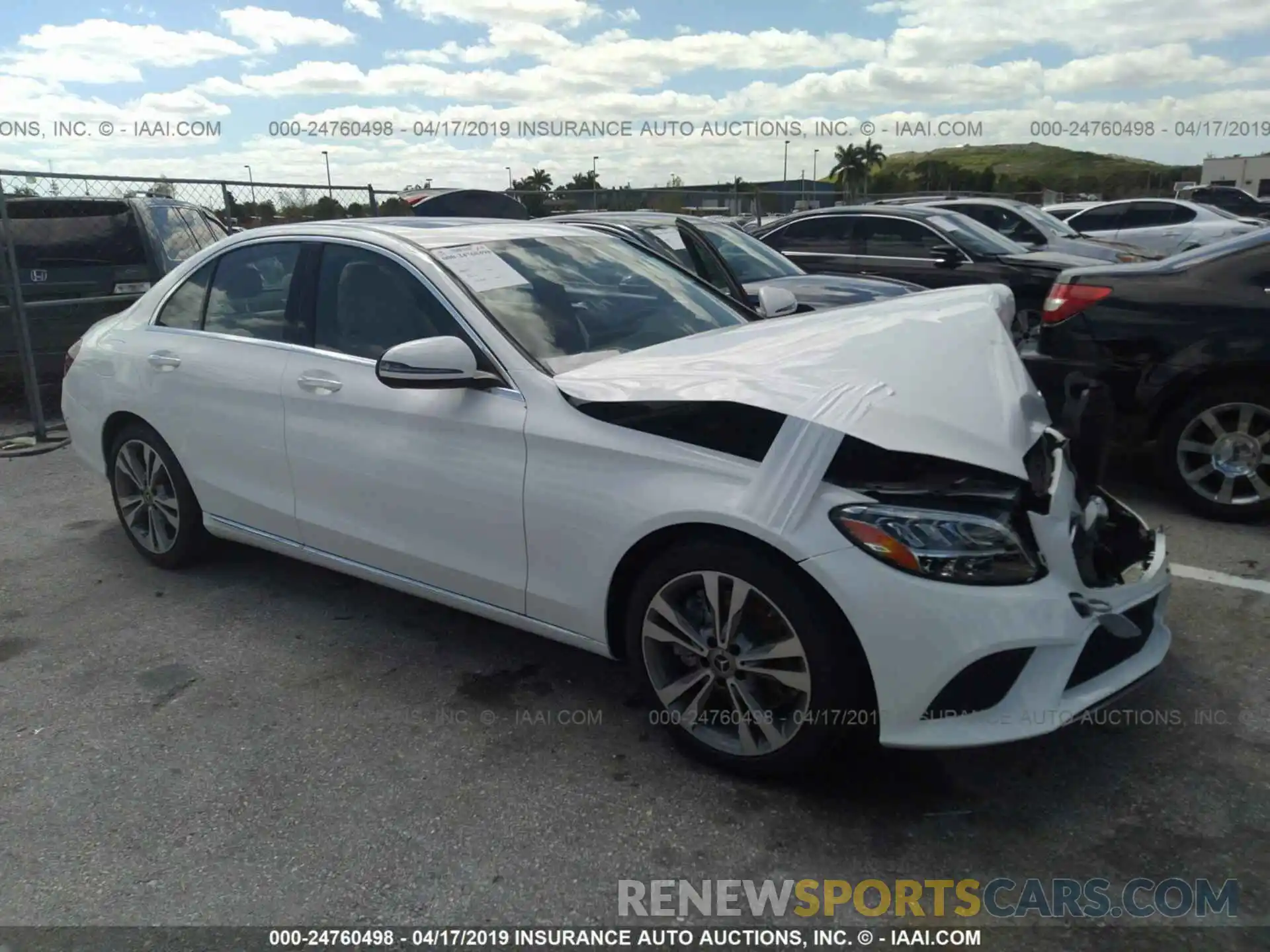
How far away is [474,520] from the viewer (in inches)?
128

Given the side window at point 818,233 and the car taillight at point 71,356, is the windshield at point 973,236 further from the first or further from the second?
the car taillight at point 71,356

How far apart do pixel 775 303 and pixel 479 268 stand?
1578mm

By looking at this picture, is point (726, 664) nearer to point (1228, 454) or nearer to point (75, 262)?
point (1228, 454)

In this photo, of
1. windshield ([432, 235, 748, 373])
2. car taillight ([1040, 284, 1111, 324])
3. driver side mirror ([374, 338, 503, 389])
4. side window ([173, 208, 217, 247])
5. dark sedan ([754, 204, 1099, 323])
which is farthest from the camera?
dark sedan ([754, 204, 1099, 323])

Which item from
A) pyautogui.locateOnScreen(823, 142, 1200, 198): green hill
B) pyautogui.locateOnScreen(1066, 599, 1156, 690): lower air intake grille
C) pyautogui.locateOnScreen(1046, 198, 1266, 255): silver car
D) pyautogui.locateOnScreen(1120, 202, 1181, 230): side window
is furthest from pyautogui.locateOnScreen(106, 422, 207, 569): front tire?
pyautogui.locateOnScreen(823, 142, 1200, 198): green hill

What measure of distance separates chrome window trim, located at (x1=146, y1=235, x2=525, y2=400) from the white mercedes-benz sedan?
13 mm

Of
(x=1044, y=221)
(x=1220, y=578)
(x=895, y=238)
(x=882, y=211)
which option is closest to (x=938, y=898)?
(x=1220, y=578)

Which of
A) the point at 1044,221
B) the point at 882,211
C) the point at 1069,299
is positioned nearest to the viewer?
the point at 1069,299

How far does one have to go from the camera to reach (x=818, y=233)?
35.1 ft

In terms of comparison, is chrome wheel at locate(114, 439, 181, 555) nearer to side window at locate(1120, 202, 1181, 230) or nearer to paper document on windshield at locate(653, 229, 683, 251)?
paper document on windshield at locate(653, 229, 683, 251)

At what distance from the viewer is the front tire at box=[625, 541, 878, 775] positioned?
2.61 metres

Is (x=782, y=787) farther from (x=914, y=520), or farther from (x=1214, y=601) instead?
(x=1214, y=601)

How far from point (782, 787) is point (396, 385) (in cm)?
174

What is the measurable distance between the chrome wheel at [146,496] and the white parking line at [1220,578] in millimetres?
4515
